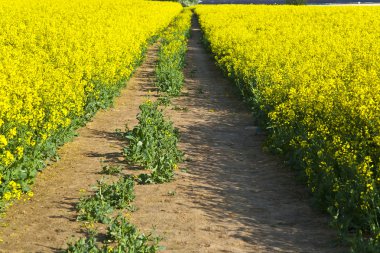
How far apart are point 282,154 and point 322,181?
6.93ft

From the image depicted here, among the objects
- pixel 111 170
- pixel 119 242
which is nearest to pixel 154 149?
pixel 111 170

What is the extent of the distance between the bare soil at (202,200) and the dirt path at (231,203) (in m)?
0.01

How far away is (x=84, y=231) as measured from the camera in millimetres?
6367

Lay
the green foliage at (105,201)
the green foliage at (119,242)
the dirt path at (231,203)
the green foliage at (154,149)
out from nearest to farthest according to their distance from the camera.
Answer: the green foliage at (119,242) → the dirt path at (231,203) → the green foliage at (105,201) → the green foliage at (154,149)

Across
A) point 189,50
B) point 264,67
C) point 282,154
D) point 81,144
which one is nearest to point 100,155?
point 81,144

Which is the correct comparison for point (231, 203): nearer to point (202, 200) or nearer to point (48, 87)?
point (202, 200)

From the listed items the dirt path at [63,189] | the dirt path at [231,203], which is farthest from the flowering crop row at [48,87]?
the dirt path at [231,203]

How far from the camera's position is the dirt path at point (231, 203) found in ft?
20.2

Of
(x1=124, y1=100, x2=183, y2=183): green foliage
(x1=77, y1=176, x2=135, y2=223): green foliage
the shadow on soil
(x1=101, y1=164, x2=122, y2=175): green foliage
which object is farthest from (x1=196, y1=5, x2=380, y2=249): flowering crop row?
(x1=101, y1=164, x2=122, y2=175): green foliage

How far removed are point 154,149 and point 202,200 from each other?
188 cm

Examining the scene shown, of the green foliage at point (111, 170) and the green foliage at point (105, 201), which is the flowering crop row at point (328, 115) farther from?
the green foliage at point (111, 170)

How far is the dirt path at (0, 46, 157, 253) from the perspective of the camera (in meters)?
6.26

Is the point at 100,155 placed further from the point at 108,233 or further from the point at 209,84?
the point at 209,84

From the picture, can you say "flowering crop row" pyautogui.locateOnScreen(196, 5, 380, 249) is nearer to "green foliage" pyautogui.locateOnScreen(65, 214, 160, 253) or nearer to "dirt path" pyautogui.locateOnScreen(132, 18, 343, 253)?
"dirt path" pyautogui.locateOnScreen(132, 18, 343, 253)
